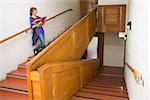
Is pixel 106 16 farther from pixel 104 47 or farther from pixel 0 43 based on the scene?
pixel 0 43

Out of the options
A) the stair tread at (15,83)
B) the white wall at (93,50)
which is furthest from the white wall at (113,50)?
the stair tread at (15,83)

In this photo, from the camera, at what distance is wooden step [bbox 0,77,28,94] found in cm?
320

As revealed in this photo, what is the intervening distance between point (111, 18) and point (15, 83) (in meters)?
4.25

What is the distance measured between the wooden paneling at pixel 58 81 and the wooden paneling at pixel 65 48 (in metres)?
0.06

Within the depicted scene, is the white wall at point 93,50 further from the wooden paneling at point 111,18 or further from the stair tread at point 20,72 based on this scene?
the stair tread at point 20,72

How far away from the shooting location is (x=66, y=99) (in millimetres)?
3344

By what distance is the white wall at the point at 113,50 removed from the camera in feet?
26.8

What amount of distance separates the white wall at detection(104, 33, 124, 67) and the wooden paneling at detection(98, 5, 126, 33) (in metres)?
1.70

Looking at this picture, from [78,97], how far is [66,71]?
0.74 metres

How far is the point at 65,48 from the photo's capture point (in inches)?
139

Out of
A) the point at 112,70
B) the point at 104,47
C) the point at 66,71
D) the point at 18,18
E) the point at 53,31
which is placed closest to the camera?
the point at 66,71

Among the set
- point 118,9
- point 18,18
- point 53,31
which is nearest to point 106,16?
point 118,9

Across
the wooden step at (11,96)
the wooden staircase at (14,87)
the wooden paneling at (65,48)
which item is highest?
the wooden paneling at (65,48)

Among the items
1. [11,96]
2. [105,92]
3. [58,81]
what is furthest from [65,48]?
[105,92]
